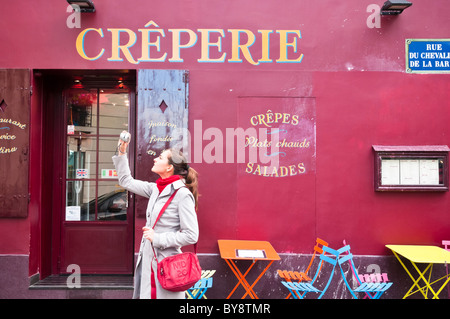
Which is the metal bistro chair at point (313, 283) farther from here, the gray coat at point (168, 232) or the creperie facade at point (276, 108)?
the gray coat at point (168, 232)

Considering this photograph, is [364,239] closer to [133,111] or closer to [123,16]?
[133,111]

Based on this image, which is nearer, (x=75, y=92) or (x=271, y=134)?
(x=271, y=134)

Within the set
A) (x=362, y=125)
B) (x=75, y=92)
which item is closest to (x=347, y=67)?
(x=362, y=125)

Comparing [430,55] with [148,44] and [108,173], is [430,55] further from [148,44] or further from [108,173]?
[108,173]

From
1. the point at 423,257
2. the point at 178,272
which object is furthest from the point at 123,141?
the point at 423,257

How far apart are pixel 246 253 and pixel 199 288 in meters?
0.84

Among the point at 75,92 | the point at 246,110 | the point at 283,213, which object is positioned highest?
the point at 75,92

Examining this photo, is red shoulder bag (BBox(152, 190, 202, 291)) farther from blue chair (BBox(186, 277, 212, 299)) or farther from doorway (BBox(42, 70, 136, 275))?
doorway (BBox(42, 70, 136, 275))

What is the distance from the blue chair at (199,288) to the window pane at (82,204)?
1.92 m

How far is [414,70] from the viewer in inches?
189

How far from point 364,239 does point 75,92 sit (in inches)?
191

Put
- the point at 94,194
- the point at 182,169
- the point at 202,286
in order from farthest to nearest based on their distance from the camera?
the point at 94,194 < the point at 202,286 < the point at 182,169

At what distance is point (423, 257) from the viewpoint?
4090 millimetres
